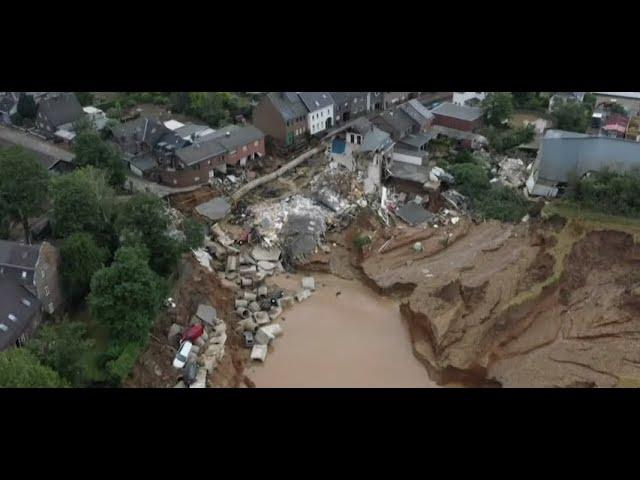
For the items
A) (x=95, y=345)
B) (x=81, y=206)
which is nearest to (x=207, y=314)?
(x=95, y=345)

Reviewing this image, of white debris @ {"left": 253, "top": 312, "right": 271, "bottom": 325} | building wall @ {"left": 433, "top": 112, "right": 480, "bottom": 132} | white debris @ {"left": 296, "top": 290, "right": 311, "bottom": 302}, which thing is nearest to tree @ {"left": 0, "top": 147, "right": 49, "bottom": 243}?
white debris @ {"left": 253, "top": 312, "right": 271, "bottom": 325}

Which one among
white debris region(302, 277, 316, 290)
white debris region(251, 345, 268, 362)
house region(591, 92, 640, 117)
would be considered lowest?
white debris region(251, 345, 268, 362)

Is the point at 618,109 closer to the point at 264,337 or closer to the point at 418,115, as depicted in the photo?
the point at 418,115

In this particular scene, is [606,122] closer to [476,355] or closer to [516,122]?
[516,122]

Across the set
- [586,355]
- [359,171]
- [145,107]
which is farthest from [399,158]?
[145,107]

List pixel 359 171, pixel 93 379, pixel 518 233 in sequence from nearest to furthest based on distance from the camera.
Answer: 1. pixel 93 379
2. pixel 518 233
3. pixel 359 171

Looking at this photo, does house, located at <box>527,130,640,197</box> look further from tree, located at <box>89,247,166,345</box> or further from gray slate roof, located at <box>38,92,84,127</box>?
gray slate roof, located at <box>38,92,84,127</box>
